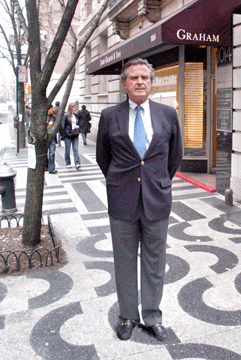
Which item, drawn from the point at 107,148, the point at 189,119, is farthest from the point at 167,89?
the point at 107,148

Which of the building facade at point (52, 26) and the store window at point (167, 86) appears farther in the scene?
the building facade at point (52, 26)

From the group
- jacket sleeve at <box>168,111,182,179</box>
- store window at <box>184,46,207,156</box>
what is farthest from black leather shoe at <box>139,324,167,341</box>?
store window at <box>184,46,207,156</box>

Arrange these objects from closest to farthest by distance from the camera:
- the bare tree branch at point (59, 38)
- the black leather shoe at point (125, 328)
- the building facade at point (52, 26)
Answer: the black leather shoe at point (125, 328) < the bare tree branch at point (59, 38) < the building facade at point (52, 26)

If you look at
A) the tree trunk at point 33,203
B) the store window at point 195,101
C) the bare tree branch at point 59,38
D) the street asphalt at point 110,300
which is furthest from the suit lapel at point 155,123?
the store window at point 195,101

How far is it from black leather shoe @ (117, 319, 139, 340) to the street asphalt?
0.04 m

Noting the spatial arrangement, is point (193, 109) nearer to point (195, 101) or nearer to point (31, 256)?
point (195, 101)

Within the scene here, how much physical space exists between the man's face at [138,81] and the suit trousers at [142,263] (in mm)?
932

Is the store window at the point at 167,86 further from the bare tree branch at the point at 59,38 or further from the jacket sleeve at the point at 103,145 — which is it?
the jacket sleeve at the point at 103,145

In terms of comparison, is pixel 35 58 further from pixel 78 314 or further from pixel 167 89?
pixel 167 89

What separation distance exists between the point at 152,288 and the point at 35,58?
3190 mm

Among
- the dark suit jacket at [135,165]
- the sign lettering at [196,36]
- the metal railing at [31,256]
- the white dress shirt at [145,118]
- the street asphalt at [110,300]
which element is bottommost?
the street asphalt at [110,300]

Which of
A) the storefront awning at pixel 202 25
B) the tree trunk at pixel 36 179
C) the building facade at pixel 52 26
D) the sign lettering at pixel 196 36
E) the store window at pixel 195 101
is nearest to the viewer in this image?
the tree trunk at pixel 36 179

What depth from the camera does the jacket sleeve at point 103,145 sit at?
2998 mm

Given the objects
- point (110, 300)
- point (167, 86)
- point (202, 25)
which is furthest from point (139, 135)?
point (167, 86)
